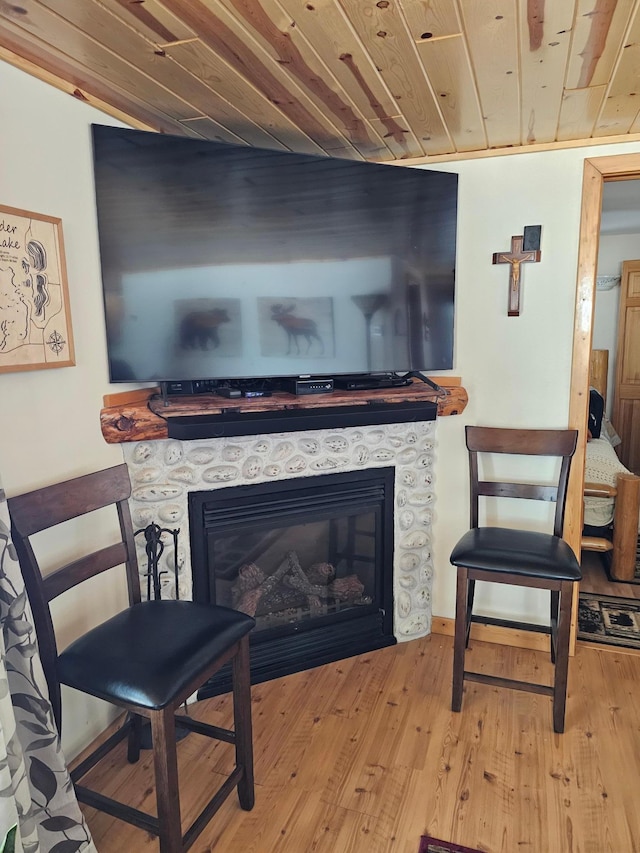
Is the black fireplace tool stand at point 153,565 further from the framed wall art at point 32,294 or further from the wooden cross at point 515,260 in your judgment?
the wooden cross at point 515,260

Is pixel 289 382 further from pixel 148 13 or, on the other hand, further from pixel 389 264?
pixel 148 13

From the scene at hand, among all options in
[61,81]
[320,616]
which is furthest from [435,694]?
[61,81]

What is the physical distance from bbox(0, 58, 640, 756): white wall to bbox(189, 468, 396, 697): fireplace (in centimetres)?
34

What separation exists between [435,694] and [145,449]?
1514mm

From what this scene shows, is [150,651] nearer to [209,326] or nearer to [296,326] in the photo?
[209,326]

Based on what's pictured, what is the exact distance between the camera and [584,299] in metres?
2.38

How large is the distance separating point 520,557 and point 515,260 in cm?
122

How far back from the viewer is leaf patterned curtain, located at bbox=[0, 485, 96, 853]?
1.21 m

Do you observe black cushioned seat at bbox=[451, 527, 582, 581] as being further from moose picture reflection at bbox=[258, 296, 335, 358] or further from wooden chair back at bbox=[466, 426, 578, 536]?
moose picture reflection at bbox=[258, 296, 335, 358]

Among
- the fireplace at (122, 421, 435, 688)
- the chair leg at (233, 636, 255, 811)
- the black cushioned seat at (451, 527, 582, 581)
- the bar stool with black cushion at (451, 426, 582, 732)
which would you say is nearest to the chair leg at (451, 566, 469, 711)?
the bar stool with black cushion at (451, 426, 582, 732)

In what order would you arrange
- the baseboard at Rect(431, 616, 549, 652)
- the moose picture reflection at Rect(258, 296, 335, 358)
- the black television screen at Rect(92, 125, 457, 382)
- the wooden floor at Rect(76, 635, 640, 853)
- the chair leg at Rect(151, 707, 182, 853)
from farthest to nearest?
the baseboard at Rect(431, 616, 549, 652) → the moose picture reflection at Rect(258, 296, 335, 358) → the black television screen at Rect(92, 125, 457, 382) → the wooden floor at Rect(76, 635, 640, 853) → the chair leg at Rect(151, 707, 182, 853)

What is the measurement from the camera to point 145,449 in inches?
83.4

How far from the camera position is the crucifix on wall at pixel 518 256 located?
2.40 m

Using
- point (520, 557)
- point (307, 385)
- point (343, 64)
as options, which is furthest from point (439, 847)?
point (343, 64)
